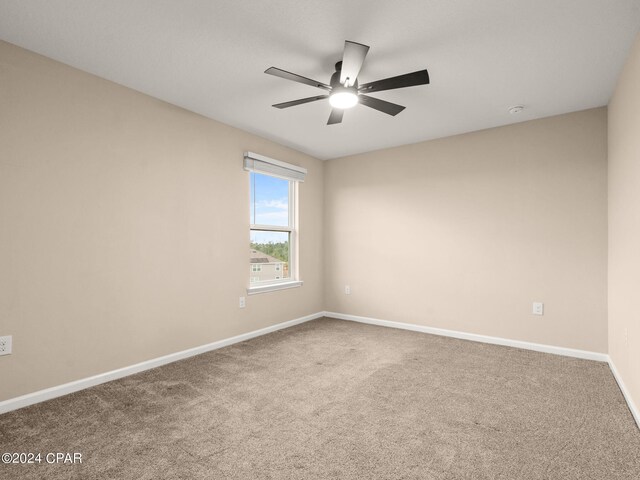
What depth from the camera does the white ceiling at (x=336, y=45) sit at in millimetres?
1881

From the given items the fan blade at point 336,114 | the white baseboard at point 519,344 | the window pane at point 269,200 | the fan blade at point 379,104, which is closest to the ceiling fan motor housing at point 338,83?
the fan blade at point 379,104

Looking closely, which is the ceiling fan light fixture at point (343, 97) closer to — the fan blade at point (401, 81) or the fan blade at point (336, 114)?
the fan blade at point (401, 81)

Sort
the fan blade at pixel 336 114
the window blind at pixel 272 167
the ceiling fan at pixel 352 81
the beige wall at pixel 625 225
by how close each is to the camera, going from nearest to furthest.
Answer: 1. the ceiling fan at pixel 352 81
2. the beige wall at pixel 625 225
3. the fan blade at pixel 336 114
4. the window blind at pixel 272 167

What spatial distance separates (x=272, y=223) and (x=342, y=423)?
279 centimetres

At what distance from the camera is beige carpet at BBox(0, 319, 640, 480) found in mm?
1667

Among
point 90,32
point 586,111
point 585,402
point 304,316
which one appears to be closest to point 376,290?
point 304,316

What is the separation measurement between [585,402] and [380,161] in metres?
3.32

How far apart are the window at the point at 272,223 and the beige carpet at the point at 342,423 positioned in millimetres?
1325

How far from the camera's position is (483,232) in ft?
12.6

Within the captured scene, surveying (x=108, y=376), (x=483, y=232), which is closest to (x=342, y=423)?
(x=108, y=376)

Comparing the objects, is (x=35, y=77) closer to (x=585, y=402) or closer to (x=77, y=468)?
(x=77, y=468)

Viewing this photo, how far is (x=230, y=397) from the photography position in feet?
7.96

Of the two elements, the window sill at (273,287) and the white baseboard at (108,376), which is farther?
the window sill at (273,287)

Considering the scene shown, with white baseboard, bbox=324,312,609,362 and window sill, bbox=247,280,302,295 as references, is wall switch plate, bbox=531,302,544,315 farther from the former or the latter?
window sill, bbox=247,280,302,295
